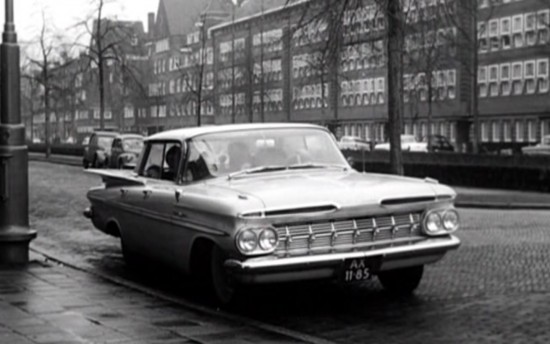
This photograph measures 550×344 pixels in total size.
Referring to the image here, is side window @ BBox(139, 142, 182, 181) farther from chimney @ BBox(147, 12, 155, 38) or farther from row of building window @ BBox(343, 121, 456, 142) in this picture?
chimney @ BBox(147, 12, 155, 38)

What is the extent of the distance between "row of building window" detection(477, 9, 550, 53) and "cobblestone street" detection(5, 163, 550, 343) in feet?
170

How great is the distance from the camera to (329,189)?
831cm

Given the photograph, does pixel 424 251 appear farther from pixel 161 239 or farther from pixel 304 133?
pixel 161 239

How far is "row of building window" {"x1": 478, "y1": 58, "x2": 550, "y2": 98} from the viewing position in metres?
64.2

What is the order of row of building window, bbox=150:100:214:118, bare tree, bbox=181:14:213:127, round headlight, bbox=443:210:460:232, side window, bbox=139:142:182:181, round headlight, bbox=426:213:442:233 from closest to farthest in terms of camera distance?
round headlight, bbox=426:213:442:233 < round headlight, bbox=443:210:460:232 < side window, bbox=139:142:182:181 < bare tree, bbox=181:14:213:127 < row of building window, bbox=150:100:214:118

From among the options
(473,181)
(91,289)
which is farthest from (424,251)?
(473,181)

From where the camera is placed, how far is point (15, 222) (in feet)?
38.2

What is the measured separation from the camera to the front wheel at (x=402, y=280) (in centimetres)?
927

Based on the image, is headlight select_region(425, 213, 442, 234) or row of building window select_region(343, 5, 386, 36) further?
row of building window select_region(343, 5, 386, 36)

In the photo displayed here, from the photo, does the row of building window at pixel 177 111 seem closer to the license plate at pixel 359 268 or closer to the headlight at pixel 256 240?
the license plate at pixel 359 268

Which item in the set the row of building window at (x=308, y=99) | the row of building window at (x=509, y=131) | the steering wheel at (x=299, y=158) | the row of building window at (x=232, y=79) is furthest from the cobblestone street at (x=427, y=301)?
the row of building window at (x=308, y=99)

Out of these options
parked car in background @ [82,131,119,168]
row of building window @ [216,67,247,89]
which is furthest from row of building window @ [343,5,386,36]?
row of building window @ [216,67,247,89]

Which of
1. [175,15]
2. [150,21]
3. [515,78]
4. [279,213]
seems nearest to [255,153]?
[279,213]

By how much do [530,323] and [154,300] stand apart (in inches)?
136
